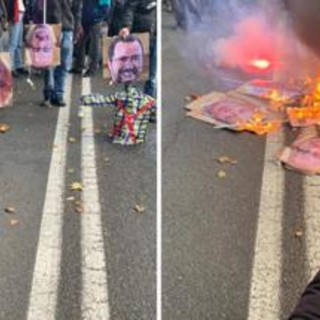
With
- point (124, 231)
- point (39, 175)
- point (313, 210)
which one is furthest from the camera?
point (39, 175)

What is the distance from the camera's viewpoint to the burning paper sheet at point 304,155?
6523 millimetres

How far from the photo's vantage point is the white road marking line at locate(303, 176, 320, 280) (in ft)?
16.3

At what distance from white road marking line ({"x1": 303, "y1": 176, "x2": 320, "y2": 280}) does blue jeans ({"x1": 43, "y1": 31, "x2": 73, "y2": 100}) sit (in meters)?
3.22

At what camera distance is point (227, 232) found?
17.5 ft

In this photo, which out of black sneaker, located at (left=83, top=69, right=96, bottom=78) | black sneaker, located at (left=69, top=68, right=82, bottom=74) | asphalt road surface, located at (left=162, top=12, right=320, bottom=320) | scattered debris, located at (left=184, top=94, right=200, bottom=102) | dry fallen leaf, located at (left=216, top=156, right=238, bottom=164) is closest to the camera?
asphalt road surface, located at (left=162, top=12, right=320, bottom=320)

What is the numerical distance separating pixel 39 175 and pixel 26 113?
192cm

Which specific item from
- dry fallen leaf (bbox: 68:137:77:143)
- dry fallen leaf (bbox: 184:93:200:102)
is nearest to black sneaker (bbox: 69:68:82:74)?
dry fallen leaf (bbox: 184:93:200:102)

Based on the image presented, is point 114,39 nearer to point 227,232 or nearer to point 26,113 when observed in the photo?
point 26,113

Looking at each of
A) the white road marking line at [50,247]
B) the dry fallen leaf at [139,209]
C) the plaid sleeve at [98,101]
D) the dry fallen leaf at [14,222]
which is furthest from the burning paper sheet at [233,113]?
the dry fallen leaf at [14,222]

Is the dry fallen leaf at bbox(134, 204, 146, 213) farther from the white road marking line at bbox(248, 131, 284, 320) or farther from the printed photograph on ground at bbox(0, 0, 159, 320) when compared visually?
the white road marking line at bbox(248, 131, 284, 320)

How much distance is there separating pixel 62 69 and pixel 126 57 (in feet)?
3.69

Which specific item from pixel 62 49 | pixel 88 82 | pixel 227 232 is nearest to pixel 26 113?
pixel 62 49

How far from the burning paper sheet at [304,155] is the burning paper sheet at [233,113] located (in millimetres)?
548

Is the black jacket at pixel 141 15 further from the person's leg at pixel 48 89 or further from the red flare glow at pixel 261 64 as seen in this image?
the red flare glow at pixel 261 64
